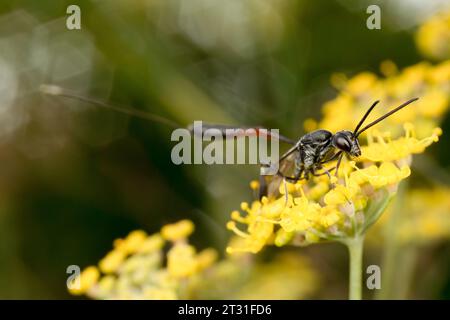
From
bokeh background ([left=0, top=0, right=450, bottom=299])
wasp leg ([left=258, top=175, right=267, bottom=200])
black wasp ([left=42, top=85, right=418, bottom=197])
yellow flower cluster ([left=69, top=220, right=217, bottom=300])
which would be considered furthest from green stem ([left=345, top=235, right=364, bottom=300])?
bokeh background ([left=0, top=0, right=450, bottom=299])

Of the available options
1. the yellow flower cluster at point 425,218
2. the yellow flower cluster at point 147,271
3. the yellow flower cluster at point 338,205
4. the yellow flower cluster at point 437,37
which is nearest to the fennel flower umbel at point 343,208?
the yellow flower cluster at point 338,205

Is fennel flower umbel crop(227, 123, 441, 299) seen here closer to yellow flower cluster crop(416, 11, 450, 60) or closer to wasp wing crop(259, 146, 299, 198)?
wasp wing crop(259, 146, 299, 198)

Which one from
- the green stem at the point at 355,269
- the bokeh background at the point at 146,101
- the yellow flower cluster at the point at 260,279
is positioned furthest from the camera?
the bokeh background at the point at 146,101

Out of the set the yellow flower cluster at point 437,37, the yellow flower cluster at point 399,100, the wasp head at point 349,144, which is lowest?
the wasp head at point 349,144

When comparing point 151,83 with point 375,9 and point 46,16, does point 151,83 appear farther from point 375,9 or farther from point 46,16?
point 375,9

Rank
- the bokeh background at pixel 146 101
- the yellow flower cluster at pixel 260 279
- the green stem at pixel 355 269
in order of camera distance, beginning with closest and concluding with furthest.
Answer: the green stem at pixel 355 269 < the yellow flower cluster at pixel 260 279 < the bokeh background at pixel 146 101

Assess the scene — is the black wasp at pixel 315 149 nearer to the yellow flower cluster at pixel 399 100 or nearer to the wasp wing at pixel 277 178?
the wasp wing at pixel 277 178
